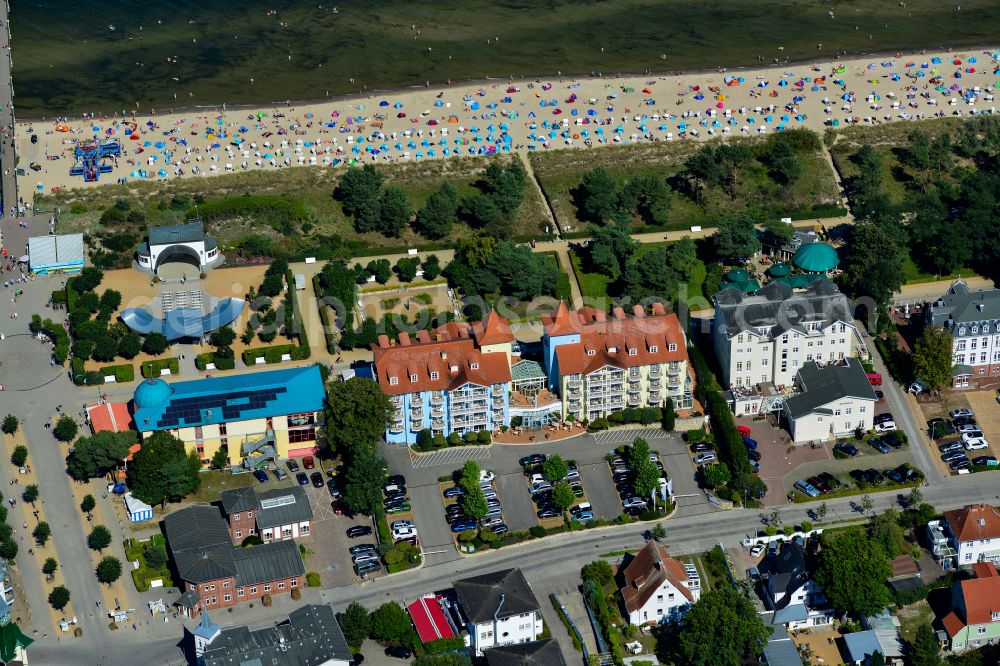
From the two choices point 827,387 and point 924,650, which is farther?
point 827,387

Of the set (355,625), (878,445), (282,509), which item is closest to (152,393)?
(282,509)

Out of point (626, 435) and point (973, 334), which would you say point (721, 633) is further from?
point (973, 334)

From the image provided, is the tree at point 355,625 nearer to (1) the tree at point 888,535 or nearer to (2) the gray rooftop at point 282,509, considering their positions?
(2) the gray rooftop at point 282,509

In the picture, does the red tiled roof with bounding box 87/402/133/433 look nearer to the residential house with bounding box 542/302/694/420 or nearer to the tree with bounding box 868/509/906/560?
the residential house with bounding box 542/302/694/420

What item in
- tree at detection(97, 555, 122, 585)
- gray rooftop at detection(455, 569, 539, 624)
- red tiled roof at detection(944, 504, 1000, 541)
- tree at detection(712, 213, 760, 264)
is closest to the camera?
gray rooftop at detection(455, 569, 539, 624)

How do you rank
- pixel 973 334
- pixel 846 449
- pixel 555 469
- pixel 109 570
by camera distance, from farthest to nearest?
pixel 973 334
pixel 846 449
pixel 555 469
pixel 109 570

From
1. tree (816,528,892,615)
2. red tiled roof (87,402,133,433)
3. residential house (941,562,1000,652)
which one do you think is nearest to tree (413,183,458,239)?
red tiled roof (87,402,133,433)

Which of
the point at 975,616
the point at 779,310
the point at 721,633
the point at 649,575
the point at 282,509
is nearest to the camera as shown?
the point at 721,633
